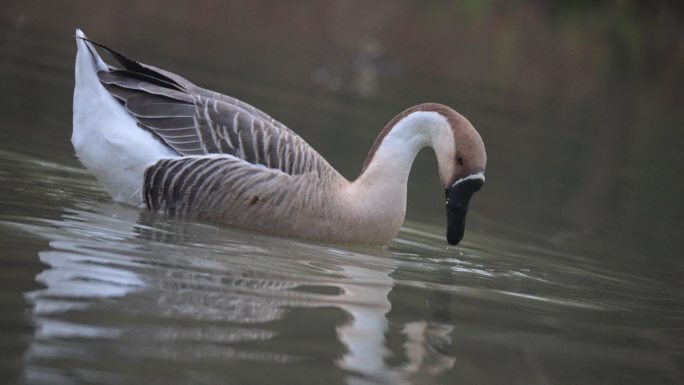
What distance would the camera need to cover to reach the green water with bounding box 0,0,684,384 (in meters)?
4.66

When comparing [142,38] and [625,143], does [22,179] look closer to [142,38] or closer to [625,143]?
[142,38]

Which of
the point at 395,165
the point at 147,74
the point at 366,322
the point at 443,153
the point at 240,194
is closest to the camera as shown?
the point at 366,322

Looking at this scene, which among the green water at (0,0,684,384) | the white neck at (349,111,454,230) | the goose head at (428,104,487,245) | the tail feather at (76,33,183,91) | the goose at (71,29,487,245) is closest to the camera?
the green water at (0,0,684,384)

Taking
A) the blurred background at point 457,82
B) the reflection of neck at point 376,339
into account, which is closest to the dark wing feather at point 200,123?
the reflection of neck at point 376,339

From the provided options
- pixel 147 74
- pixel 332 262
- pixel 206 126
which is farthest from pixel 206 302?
pixel 147 74

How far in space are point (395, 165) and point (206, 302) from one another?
126 inches

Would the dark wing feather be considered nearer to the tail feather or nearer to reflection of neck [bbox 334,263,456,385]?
the tail feather

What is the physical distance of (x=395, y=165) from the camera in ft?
27.2

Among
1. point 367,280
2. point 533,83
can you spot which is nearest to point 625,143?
point 533,83

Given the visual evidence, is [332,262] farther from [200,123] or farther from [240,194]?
[200,123]

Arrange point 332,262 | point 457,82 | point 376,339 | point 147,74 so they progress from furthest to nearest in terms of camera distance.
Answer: point 457,82
point 147,74
point 332,262
point 376,339

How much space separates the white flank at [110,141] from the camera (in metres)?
7.98

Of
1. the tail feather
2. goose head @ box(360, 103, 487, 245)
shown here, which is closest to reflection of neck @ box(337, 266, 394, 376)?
goose head @ box(360, 103, 487, 245)

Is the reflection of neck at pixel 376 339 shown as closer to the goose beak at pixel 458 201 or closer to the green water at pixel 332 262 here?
the green water at pixel 332 262
